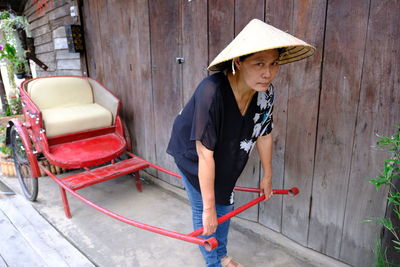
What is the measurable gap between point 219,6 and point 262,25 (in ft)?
3.91

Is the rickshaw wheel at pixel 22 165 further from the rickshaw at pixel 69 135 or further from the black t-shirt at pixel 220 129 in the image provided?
the black t-shirt at pixel 220 129

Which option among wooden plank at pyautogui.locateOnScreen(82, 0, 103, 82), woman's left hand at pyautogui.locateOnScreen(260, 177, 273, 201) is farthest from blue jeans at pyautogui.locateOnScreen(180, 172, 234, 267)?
wooden plank at pyautogui.locateOnScreen(82, 0, 103, 82)

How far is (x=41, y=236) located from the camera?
2.62 meters

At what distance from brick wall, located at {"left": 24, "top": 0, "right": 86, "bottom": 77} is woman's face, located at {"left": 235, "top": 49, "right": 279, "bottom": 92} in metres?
3.89

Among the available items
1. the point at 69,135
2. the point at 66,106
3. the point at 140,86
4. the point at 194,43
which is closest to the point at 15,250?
the point at 69,135

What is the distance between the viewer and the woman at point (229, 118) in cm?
137

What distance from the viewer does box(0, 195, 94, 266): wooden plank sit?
2.31 metres

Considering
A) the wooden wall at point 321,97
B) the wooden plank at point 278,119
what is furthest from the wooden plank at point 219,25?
the wooden plank at point 278,119

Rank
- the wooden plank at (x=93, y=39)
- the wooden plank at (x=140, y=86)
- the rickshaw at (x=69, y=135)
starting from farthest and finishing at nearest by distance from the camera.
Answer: the wooden plank at (x=93, y=39)
the wooden plank at (x=140, y=86)
the rickshaw at (x=69, y=135)

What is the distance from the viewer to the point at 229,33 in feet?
7.94

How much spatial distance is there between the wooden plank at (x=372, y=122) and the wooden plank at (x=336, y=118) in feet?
0.14

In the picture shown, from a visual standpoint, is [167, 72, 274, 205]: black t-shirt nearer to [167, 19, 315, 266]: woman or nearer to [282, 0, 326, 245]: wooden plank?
[167, 19, 315, 266]: woman

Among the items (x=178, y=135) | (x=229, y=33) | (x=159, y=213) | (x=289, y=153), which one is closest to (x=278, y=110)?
(x=289, y=153)

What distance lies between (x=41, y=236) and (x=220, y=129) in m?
2.15
